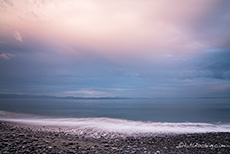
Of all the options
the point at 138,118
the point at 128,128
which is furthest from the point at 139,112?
the point at 128,128

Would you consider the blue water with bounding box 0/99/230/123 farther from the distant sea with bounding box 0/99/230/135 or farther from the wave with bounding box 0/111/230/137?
the wave with bounding box 0/111/230/137

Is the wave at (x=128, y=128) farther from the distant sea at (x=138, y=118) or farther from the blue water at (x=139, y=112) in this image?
the blue water at (x=139, y=112)

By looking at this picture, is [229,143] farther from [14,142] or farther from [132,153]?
[14,142]

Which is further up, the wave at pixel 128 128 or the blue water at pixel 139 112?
the wave at pixel 128 128

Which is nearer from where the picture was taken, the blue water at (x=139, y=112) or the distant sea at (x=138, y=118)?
the distant sea at (x=138, y=118)

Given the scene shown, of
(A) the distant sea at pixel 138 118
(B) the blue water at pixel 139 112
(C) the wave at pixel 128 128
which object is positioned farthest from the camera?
(B) the blue water at pixel 139 112

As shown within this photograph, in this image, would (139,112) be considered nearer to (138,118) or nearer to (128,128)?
(138,118)

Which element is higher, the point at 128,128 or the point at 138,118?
the point at 128,128

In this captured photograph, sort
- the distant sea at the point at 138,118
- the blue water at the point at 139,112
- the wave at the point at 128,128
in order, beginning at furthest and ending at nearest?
the blue water at the point at 139,112
the distant sea at the point at 138,118
the wave at the point at 128,128

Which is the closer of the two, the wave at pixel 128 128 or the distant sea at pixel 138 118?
the wave at pixel 128 128

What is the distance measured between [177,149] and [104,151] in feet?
16.3

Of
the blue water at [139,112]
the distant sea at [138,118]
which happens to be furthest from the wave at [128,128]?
the blue water at [139,112]

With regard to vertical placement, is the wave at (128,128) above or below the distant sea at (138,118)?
above

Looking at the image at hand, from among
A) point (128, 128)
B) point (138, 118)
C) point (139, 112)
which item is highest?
point (128, 128)
